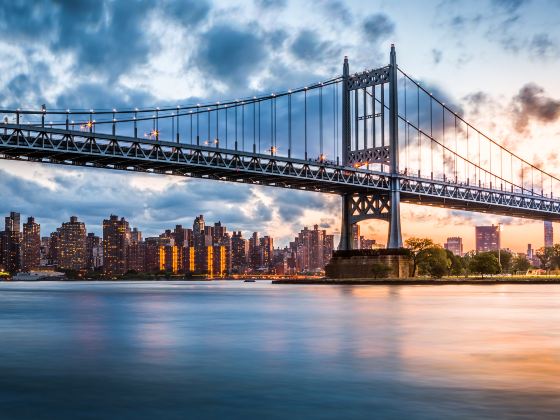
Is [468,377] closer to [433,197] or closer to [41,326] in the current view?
[41,326]

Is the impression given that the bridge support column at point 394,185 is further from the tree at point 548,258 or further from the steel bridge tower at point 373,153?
the tree at point 548,258

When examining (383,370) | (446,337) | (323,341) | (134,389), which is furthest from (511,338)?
(134,389)

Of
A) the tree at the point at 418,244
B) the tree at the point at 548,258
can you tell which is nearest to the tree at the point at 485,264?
the tree at the point at 418,244

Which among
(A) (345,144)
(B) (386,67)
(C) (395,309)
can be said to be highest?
(B) (386,67)

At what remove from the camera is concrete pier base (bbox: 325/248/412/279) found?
90.1m

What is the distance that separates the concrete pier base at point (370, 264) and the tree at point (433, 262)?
8110 millimetres

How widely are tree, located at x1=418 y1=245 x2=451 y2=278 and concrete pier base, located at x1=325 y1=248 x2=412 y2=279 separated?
8110 millimetres

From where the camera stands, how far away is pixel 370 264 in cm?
9362

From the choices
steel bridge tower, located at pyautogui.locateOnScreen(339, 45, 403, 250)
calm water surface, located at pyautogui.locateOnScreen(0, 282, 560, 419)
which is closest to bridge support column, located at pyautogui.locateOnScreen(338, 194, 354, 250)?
steel bridge tower, located at pyautogui.locateOnScreen(339, 45, 403, 250)

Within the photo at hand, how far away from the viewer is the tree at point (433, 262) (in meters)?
102

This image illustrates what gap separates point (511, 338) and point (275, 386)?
11.1 meters

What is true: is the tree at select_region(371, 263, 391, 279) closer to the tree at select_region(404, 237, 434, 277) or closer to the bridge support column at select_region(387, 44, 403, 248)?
the bridge support column at select_region(387, 44, 403, 248)

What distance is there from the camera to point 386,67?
94.9m

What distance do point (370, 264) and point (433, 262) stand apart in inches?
477
